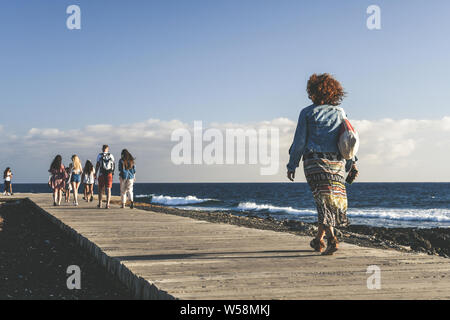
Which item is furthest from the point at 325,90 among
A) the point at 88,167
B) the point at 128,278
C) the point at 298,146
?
the point at 88,167

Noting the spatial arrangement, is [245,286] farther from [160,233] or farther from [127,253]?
[160,233]

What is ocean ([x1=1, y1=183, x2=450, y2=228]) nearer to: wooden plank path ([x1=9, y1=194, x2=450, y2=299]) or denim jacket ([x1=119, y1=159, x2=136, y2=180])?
denim jacket ([x1=119, y1=159, x2=136, y2=180])

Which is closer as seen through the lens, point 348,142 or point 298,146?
point 348,142

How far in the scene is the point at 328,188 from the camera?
224 inches

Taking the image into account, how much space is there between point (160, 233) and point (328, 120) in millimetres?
4043

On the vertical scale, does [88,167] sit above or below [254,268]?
above

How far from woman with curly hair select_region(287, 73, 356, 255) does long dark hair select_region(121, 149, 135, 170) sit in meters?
9.64

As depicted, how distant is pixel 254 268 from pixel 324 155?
5.16 ft

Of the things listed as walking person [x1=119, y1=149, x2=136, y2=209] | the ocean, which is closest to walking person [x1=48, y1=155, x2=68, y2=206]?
walking person [x1=119, y1=149, x2=136, y2=209]

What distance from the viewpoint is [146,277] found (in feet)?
15.3

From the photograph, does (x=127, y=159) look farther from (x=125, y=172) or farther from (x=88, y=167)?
(x=88, y=167)

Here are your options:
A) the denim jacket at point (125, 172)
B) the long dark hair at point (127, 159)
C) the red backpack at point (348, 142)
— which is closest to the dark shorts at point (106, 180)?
the denim jacket at point (125, 172)
